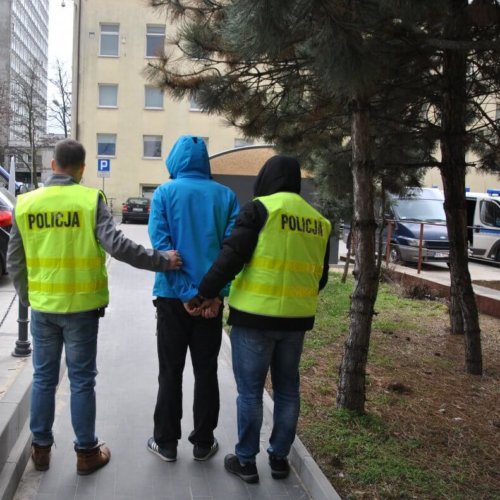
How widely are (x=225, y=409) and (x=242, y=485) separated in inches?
55.4

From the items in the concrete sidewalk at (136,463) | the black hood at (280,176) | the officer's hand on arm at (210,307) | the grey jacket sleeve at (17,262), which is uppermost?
the black hood at (280,176)

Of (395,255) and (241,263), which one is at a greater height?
(241,263)

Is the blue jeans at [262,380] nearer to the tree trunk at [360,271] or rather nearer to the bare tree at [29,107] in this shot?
the tree trunk at [360,271]

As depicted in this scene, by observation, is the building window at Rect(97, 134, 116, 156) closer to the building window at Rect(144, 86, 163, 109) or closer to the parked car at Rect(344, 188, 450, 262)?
the building window at Rect(144, 86, 163, 109)

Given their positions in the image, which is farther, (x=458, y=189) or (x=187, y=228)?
(x=458, y=189)

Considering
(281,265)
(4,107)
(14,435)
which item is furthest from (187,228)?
(4,107)

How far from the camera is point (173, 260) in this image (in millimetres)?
3477

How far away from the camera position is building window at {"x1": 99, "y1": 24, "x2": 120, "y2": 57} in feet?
124

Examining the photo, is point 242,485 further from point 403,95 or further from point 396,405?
point 403,95

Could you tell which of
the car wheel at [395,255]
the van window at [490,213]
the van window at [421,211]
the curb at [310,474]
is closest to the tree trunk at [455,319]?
the curb at [310,474]

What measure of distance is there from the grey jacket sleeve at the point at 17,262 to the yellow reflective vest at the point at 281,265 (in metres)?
1.26

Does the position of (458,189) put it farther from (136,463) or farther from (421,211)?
(421,211)

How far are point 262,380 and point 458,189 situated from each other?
12.6 ft

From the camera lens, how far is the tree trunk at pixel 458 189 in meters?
5.91
